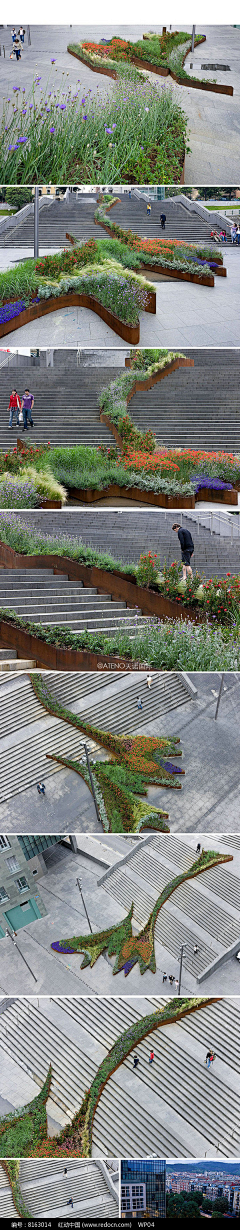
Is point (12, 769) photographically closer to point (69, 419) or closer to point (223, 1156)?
point (69, 419)

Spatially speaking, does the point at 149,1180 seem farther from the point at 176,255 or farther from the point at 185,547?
the point at 176,255

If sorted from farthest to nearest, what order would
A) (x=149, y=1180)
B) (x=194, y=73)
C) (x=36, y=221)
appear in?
1. (x=149, y=1180)
2. (x=36, y=221)
3. (x=194, y=73)

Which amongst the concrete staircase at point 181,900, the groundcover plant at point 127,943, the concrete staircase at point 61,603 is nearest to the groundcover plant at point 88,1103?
the concrete staircase at point 181,900

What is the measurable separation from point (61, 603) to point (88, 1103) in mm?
7428

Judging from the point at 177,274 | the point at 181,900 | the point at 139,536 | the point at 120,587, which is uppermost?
the point at 177,274

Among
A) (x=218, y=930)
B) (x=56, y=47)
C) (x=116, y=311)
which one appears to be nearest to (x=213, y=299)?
(x=116, y=311)

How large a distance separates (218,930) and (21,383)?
28.0 feet

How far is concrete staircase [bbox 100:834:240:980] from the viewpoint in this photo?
1488 centimetres

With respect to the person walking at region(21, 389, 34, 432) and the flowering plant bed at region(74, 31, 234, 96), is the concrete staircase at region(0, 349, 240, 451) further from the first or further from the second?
the flowering plant bed at region(74, 31, 234, 96)

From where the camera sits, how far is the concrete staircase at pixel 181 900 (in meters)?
14.9

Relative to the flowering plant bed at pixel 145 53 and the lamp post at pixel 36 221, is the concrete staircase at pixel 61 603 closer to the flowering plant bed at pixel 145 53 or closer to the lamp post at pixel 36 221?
the lamp post at pixel 36 221

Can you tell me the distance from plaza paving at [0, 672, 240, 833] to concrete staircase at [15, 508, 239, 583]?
56.1 inches

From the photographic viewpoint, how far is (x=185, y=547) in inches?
485

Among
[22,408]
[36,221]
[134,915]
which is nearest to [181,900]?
[134,915]
